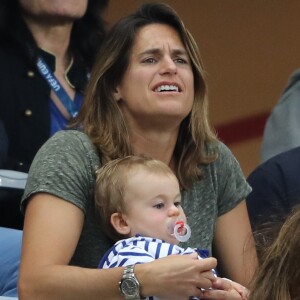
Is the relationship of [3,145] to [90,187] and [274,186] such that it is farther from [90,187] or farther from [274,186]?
[274,186]

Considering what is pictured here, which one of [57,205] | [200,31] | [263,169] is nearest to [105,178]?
[57,205]

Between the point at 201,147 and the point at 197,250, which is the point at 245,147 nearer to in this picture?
the point at 201,147

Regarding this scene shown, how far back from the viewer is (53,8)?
3.96 metres

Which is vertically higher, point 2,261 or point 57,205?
point 57,205

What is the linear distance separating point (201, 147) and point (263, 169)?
304mm

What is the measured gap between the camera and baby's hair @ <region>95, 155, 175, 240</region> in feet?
9.59

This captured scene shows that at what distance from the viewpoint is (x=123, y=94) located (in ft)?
10.8

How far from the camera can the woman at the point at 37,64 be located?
149 inches

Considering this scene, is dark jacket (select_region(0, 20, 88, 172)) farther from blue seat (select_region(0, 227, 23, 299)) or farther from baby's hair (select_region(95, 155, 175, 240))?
baby's hair (select_region(95, 155, 175, 240))

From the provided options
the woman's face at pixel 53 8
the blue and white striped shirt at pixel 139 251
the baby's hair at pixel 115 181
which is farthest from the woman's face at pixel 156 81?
the woman's face at pixel 53 8

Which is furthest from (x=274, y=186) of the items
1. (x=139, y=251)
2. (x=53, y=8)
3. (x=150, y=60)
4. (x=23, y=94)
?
(x=53, y=8)

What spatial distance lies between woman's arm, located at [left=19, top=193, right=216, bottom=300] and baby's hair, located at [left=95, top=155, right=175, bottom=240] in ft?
0.25

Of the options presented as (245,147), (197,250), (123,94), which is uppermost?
(123,94)

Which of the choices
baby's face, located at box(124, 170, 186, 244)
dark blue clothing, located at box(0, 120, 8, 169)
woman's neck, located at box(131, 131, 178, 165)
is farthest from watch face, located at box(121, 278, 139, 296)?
dark blue clothing, located at box(0, 120, 8, 169)
